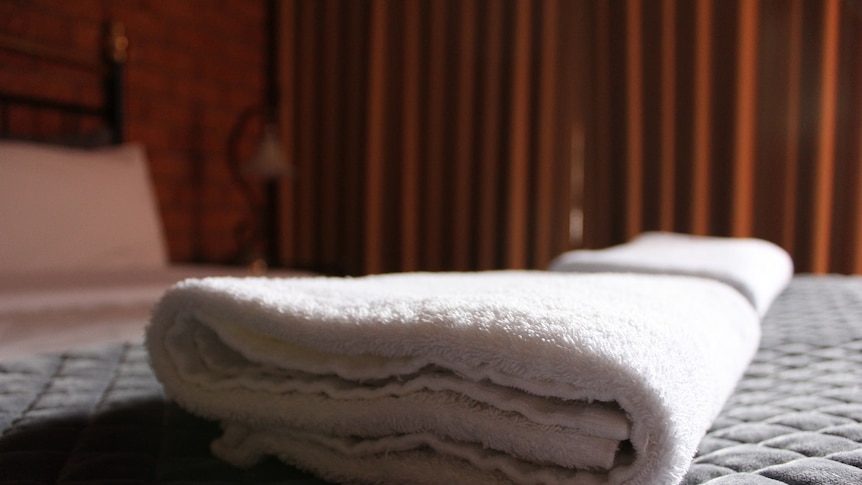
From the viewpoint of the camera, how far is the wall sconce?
2641 mm

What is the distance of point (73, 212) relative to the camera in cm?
168

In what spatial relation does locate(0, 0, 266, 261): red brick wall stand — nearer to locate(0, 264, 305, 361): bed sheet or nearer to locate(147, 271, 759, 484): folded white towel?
locate(0, 264, 305, 361): bed sheet

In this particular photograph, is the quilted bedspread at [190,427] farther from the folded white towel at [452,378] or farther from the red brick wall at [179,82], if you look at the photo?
the red brick wall at [179,82]

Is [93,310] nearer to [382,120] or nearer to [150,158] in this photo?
[150,158]

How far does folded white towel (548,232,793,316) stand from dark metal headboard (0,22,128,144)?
173 centimetres

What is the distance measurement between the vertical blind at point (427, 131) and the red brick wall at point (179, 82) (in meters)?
0.24

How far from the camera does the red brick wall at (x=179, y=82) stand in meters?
2.10

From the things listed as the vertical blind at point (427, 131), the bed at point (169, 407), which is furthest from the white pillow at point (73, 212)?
the vertical blind at point (427, 131)

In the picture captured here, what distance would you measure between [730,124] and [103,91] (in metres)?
2.26

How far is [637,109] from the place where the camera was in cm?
238

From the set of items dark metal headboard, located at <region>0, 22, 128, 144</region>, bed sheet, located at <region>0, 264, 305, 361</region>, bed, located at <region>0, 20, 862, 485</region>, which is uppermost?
dark metal headboard, located at <region>0, 22, 128, 144</region>

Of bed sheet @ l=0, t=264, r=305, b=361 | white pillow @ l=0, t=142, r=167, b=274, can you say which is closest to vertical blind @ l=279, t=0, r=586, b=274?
white pillow @ l=0, t=142, r=167, b=274

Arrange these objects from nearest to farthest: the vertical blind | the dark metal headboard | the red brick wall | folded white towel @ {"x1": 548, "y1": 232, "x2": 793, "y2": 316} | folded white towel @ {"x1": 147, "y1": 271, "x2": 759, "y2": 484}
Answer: folded white towel @ {"x1": 147, "y1": 271, "x2": 759, "y2": 484} < folded white towel @ {"x1": 548, "y1": 232, "x2": 793, "y2": 316} < the dark metal headboard < the red brick wall < the vertical blind

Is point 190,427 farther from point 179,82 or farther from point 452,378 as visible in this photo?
point 179,82
